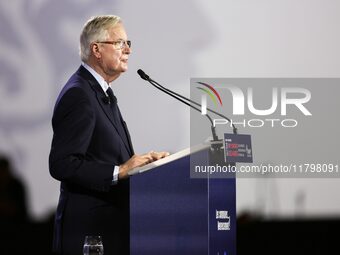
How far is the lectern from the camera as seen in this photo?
9.44ft

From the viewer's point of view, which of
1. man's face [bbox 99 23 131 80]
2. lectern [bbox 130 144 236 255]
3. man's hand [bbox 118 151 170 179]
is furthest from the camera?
man's face [bbox 99 23 131 80]

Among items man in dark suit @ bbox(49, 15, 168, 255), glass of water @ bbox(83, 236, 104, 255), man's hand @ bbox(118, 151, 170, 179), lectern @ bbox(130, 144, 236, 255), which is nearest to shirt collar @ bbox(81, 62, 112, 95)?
man in dark suit @ bbox(49, 15, 168, 255)

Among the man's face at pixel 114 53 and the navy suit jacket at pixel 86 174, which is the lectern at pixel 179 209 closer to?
the navy suit jacket at pixel 86 174

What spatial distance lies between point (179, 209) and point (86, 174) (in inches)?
17.3

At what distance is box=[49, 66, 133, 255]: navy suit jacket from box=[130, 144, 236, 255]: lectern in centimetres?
23

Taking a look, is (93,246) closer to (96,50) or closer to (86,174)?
(86,174)

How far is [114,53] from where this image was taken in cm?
A: 340

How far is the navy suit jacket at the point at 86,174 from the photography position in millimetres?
3121

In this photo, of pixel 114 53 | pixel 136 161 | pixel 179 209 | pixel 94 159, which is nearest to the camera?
pixel 179 209

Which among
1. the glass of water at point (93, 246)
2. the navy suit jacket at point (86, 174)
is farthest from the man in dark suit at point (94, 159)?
the glass of water at point (93, 246)

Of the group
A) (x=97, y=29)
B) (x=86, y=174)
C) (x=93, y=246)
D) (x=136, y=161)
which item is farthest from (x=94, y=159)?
(x=97, y=29)

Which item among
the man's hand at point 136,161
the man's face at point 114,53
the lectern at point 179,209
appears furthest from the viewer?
the man's face at point 114,53

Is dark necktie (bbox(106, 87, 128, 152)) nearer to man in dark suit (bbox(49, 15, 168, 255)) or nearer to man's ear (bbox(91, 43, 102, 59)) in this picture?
man in dark suit (bbox(49, 15, 168, 255))

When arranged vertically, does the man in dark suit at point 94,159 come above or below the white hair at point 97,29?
below
